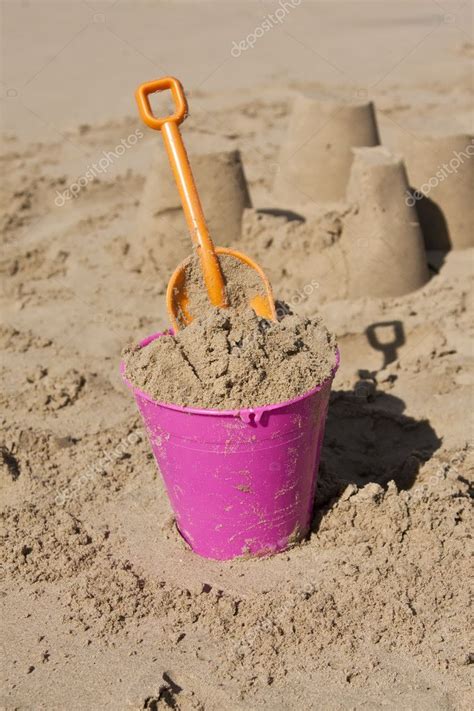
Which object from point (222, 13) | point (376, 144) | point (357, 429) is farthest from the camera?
point (222, 13)

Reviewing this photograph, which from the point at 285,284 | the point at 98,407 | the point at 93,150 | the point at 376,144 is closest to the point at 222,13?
the point at 93,150

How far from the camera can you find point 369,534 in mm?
2436

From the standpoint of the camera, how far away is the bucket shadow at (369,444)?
9.01 feet

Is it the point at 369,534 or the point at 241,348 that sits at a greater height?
the point at 241,348

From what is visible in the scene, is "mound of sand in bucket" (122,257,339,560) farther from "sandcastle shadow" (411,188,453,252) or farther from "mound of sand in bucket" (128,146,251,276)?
"sandcastle shadow" (411,188,453,252)

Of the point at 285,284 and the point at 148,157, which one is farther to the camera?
the point at 148,157

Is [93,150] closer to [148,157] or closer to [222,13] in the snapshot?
[148,157]

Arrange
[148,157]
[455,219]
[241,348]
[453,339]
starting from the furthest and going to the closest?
[148,157] < [455,219] < [453,339] < [241,348]

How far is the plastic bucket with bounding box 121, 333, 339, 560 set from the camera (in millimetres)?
2127

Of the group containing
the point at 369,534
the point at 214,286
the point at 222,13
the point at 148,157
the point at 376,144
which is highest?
the point at 214,286

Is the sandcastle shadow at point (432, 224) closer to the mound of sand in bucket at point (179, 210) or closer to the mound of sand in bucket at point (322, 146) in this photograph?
the mound of sand in bucket at point (322, 146)

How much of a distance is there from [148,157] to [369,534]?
4495mm

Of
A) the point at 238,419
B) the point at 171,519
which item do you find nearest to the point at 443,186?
the point at 171,519

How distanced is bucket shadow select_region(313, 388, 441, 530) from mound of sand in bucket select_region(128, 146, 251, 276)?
1518mm
